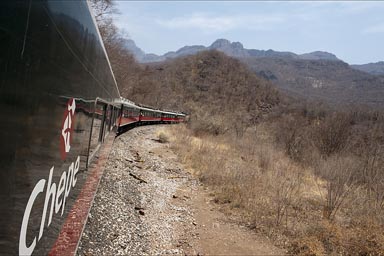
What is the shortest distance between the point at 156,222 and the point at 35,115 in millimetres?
6246

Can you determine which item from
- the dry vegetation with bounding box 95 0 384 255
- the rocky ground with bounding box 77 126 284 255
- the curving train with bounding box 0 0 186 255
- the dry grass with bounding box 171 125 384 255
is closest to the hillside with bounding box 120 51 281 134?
the dry vegetation with bounding box 95 0 384 255

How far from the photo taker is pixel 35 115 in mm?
1715

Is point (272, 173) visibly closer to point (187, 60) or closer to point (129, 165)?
point (129, 165)

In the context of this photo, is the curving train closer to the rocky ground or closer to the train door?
the train door

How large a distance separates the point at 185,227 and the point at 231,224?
52.9 inches

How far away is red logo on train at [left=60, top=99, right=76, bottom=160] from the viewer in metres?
2.51

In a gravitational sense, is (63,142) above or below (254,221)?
above

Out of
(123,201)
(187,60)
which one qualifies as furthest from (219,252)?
(187,60)

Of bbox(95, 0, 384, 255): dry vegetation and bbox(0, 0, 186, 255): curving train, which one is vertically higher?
bbox(0, 0, 186, 255): curving train

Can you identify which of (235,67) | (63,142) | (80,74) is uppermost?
(235,67)

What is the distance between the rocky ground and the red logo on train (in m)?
2.97

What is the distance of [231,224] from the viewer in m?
8.45

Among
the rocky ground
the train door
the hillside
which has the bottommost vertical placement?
the rocky ground

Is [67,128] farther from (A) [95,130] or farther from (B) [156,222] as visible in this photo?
(B) [156,222]
